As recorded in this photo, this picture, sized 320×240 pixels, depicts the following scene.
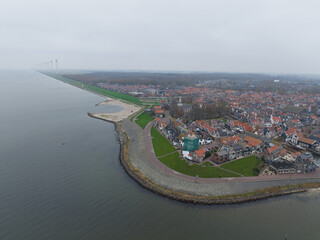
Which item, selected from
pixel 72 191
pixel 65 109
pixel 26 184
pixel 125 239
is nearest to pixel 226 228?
pixel 125 239

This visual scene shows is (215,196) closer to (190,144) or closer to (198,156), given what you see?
(198,156)

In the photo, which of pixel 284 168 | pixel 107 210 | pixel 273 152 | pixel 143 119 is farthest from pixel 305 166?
pixel 143 119

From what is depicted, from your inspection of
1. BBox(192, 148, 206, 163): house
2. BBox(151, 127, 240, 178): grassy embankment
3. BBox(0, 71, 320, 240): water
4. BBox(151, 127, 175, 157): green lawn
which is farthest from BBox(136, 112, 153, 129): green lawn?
BBox(192, 148, 206, 163): house

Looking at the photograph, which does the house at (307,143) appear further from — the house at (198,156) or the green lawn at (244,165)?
the house at (198,156)

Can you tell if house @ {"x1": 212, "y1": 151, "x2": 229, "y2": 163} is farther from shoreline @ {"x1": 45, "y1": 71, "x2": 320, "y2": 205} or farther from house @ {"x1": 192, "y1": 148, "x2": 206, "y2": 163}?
shoreline @ {"x1": 45, "y1": 71, "x2": 320, "y2": 205}

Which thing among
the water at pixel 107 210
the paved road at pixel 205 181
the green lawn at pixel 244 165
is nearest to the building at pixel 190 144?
the paved road at pixel 205 181

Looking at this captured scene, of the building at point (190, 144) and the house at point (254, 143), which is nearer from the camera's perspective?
the building at point (190, 144)

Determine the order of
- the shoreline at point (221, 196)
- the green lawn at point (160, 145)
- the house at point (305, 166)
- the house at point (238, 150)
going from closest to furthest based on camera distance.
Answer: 1. the shoreline at point (221, 196)
2. the house at point (305, 166)
3. the house at point (238, 150)
4. the green lawn at point (160, 145)
